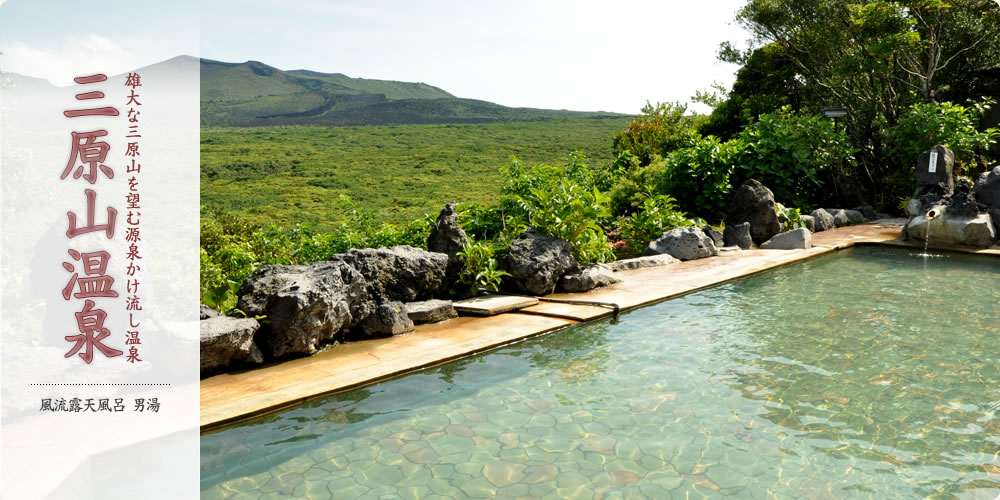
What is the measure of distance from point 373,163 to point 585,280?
3946 cm

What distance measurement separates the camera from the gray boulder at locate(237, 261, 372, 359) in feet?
14.9

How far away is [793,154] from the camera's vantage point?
1167 centimetres

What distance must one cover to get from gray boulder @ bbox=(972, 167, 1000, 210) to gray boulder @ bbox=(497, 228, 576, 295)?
7082mm

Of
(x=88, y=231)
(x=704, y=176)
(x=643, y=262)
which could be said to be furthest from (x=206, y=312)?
(x=704, y=176)

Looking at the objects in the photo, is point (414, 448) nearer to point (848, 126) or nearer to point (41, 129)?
point (41, 129)

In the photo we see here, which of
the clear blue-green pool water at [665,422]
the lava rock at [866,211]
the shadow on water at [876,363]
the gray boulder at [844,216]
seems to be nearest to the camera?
the clear blue-green pool water at [665,422]

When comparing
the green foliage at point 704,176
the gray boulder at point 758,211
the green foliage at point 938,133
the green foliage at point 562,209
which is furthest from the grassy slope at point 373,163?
the green foliage at point 562,209

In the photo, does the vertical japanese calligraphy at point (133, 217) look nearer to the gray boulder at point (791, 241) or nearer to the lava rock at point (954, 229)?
the gray boulder at point (791, 241)

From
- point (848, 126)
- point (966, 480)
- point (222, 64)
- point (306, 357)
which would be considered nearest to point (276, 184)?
point (848, 126)

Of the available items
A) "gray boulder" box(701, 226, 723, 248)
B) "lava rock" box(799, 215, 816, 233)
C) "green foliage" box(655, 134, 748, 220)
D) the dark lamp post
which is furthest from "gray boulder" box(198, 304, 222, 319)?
the dark lamp post

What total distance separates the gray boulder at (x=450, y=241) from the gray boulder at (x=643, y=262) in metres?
2.25

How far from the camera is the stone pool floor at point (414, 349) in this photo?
3.88 meters

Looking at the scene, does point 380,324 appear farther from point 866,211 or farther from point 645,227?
point 866,211

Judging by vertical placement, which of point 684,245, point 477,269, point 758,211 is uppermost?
point 758,211
